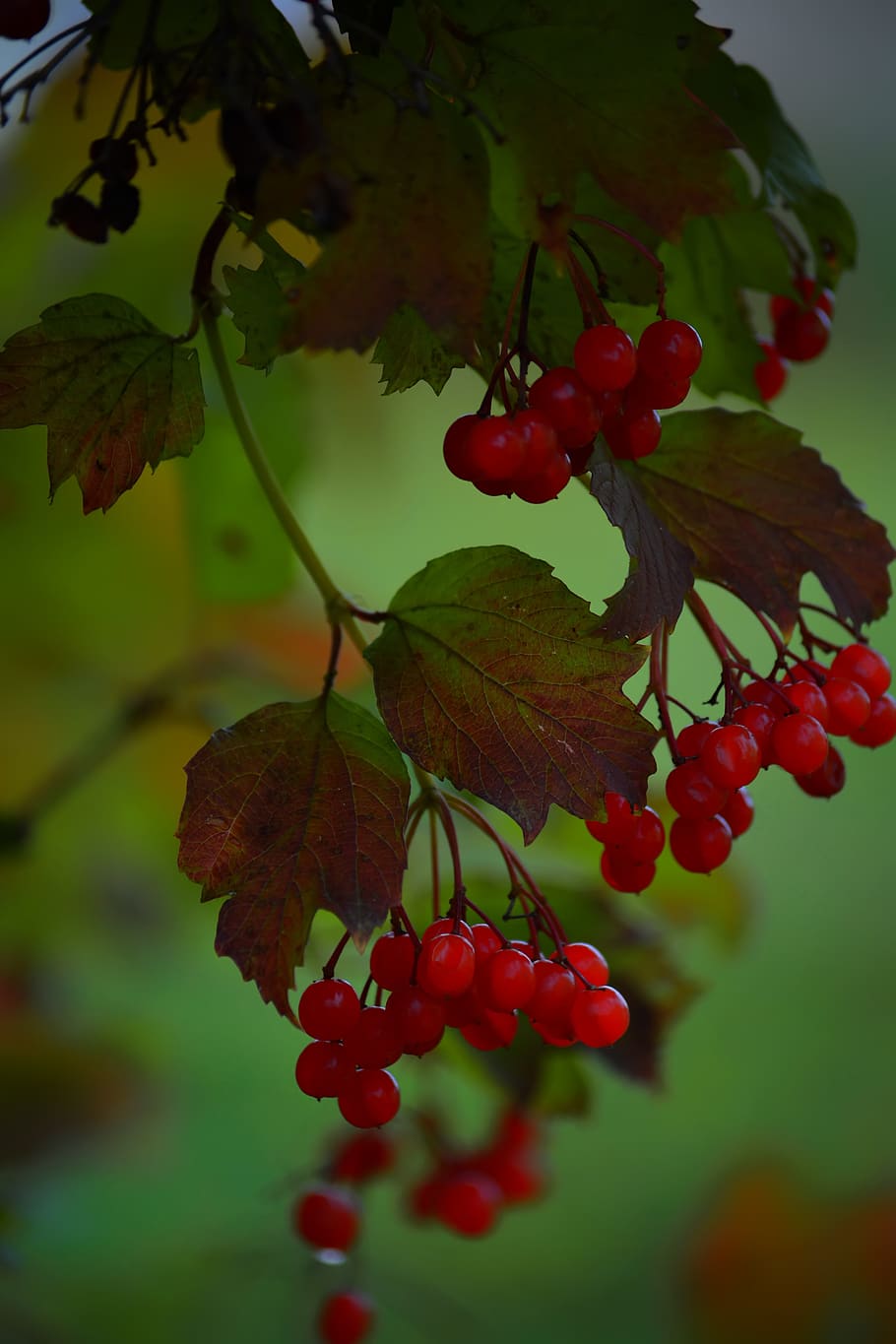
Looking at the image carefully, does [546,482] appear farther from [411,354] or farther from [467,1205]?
[467,1205]

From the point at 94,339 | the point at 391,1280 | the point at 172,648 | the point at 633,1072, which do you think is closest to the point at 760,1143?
the point at 391,1280

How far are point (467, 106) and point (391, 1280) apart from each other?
1.26 meters

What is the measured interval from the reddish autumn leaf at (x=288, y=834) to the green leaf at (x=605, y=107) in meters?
0.21

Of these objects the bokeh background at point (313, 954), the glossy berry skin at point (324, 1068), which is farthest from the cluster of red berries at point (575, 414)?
the bokeh background at point (313, 954)

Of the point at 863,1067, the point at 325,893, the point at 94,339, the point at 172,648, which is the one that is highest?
A: the point at 863,1067

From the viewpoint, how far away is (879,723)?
0.54 m

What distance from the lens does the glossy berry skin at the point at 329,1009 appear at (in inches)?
17.6

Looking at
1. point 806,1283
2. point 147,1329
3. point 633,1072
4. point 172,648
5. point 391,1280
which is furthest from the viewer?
point 806,1283

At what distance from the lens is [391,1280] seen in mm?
1302

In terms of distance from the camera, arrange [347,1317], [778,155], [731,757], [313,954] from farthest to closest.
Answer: [347,1317]
[313,954]
[778,155]
[731,757]

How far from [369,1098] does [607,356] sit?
0.29m

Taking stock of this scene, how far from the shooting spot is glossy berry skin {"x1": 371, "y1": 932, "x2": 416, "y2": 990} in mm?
454

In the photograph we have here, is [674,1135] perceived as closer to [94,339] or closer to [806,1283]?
[806,1283]

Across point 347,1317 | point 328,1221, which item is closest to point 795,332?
point 328,1221
